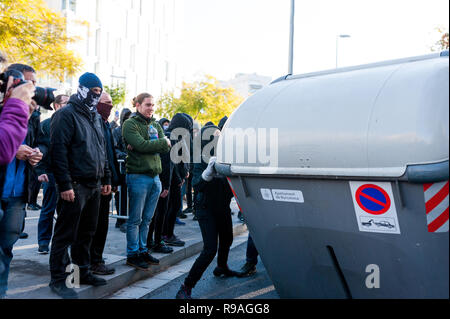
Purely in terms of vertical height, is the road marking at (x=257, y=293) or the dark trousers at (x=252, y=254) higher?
the dark trousers at (x=252, y=254)

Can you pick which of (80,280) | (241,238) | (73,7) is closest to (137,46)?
(73,7)

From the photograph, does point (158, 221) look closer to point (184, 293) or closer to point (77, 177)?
point (184, 293)

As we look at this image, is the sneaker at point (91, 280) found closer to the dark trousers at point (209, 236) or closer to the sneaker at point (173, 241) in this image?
the dark trousers at point (209, 236)

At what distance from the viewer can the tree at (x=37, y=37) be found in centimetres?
1230

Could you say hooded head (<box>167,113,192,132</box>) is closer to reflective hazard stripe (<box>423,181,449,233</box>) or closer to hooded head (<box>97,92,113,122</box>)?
hooded head (<box>97,92,113,122</box>)

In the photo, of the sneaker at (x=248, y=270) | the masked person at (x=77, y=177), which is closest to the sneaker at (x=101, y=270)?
the masked person at (x=77, y=177)

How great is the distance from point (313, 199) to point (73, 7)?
34.3m

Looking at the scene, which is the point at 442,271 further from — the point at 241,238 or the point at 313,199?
the point at 241,238

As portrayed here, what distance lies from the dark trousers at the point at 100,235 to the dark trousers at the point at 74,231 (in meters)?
0.42

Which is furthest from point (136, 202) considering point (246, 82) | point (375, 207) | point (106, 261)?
point (246, 82)

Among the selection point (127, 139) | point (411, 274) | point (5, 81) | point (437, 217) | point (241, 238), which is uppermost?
point (5, 81)

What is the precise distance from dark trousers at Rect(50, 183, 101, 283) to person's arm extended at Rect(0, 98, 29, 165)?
64.9 inches
